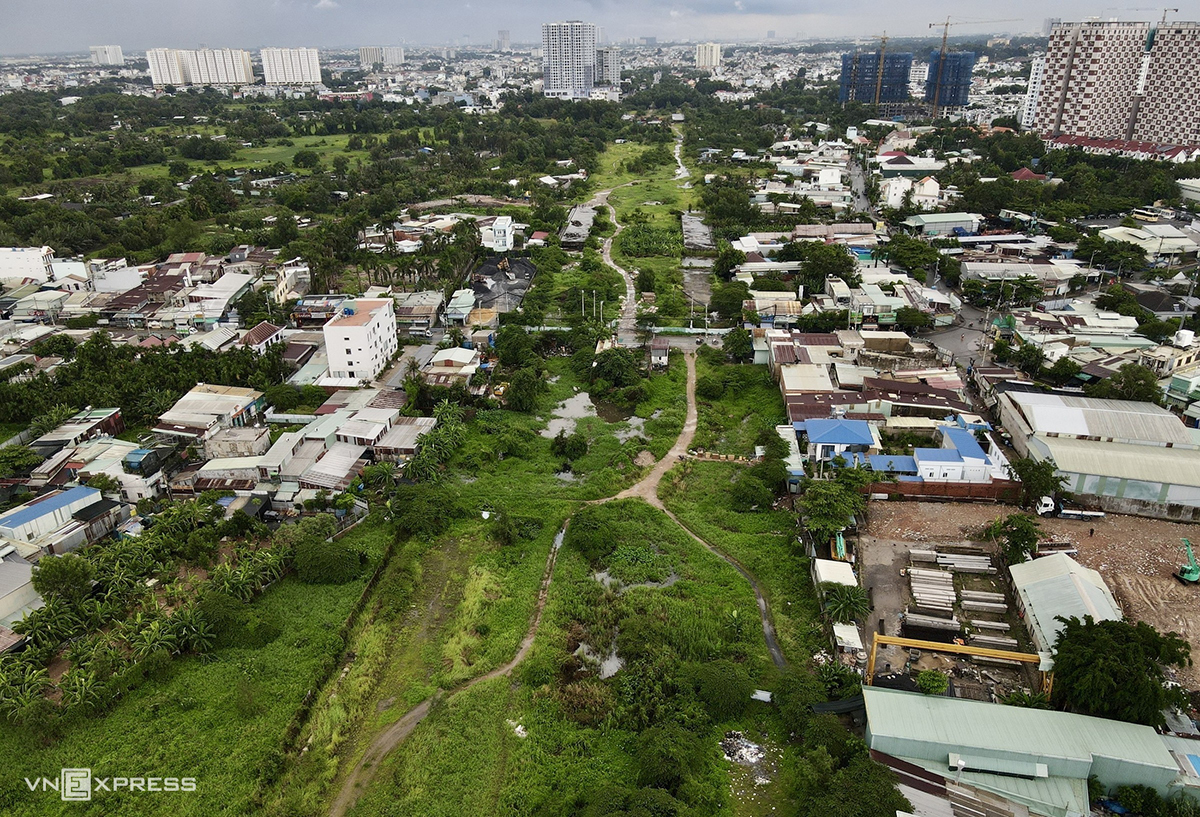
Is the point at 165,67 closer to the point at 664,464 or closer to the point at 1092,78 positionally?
the point at 1092,78

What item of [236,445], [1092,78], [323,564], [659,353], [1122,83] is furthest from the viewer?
[1092,78]

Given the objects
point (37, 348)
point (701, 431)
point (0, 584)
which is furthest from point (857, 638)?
point (37, 348)

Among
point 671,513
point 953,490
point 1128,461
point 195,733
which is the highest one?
point 1128,461

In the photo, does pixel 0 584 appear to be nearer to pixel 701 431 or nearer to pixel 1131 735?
pixel 701 431

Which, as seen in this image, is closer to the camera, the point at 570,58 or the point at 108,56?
the point at 570,58

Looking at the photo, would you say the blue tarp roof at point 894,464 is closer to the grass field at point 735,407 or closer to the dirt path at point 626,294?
the grass field at point 735,407

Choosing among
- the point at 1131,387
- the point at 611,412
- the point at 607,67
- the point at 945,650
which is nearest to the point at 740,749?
the point at 945,650

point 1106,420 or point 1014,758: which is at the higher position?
point 1106,420
